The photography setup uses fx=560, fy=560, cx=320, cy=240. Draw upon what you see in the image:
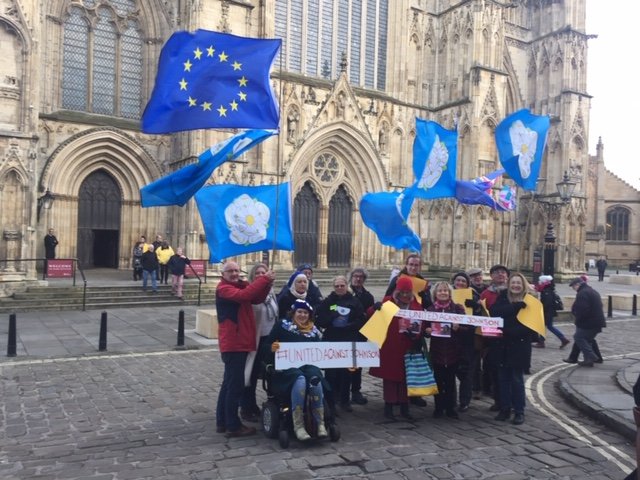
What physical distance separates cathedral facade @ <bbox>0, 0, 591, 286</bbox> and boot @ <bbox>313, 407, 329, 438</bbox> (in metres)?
13.1

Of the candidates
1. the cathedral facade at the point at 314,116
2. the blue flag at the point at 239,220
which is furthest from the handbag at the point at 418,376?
the cathedral facade at the point at 314,116

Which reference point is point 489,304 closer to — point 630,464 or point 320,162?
point 630,464

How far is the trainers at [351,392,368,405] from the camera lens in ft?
25.0

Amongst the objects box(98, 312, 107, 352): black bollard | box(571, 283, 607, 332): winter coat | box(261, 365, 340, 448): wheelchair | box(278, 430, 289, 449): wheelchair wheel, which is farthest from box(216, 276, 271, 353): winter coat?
box(571, 283, 607, 332): winter coat

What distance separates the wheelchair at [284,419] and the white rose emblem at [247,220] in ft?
7.85

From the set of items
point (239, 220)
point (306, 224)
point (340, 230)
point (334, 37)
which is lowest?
point (239, 220)

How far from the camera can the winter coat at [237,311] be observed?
5.95 meters

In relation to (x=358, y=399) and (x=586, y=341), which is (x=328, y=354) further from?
(x=586, y=341)

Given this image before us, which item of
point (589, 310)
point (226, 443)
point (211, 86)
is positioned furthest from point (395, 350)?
point (589, 310)

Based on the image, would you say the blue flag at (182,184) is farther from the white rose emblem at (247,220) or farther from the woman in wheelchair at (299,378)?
the woman in wheelchair at (299,378)

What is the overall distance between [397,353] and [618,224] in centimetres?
6132

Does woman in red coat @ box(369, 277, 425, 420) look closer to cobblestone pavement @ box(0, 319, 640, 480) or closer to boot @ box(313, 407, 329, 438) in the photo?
cobblestone pavement @ box(0, 319, 640, 480)

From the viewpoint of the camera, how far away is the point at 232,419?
6148 mm

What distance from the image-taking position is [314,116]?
2533 cm
